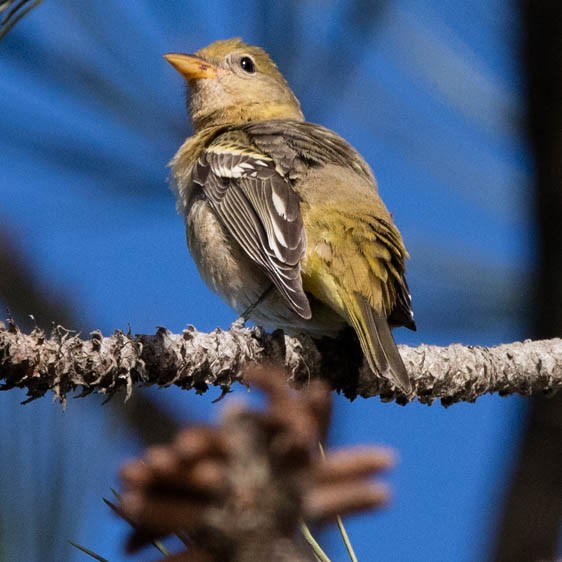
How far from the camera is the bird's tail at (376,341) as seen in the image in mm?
2660

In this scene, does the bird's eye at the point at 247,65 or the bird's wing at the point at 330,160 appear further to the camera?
the bird's eye at the point at 247,65

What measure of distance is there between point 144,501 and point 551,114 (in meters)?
3.11

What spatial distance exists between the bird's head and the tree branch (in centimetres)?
188

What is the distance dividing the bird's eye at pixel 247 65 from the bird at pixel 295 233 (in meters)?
0.67

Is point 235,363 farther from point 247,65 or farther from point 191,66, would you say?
point 247,65

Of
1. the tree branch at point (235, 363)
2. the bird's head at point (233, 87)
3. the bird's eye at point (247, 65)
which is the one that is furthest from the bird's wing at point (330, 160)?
the bird's eye at point (247, 65)

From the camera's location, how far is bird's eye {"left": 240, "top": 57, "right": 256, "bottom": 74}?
531cm

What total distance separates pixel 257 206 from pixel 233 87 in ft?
5.76

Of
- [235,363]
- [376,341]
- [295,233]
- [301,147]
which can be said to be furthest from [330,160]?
[235,363]

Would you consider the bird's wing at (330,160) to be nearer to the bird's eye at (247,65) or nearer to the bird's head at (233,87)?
the bird's head at (233,87)

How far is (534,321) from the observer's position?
3.57m

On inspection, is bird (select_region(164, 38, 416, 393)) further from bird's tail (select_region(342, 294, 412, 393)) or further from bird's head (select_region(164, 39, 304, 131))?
bird's head (select_region(164, 39, 304, 131))

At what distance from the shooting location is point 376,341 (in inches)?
114

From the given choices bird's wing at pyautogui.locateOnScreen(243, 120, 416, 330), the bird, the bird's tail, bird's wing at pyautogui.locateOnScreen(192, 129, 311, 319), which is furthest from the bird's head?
the bird's tail
